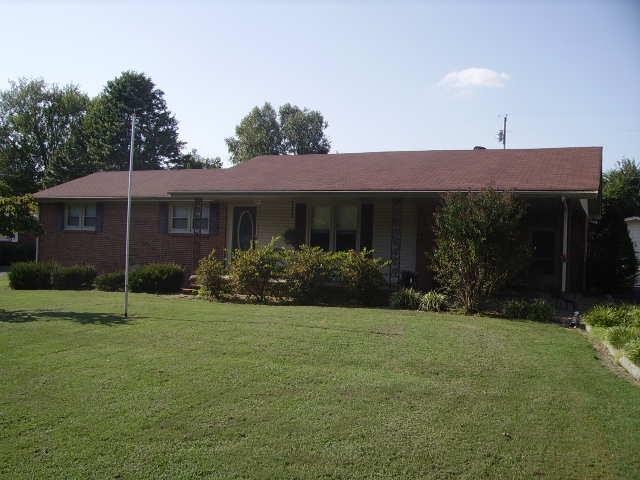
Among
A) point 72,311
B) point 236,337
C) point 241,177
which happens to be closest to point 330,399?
point 236,337

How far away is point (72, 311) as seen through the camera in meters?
11.5


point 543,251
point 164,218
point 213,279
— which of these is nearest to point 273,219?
point 164,218

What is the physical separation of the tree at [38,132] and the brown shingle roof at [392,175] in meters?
28.0

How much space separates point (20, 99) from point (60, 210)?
3528 cm

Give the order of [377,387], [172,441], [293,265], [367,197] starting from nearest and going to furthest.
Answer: [172,441] → [377,387] → [293,265] → [367,197]

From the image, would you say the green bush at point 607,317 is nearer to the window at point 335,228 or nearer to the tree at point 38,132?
the window at point 335,228

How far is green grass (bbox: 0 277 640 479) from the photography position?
4.43m

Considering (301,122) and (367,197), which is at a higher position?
(301,122)

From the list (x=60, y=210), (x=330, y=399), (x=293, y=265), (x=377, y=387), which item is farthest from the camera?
(x=60, y=210)

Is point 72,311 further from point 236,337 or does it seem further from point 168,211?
point 168,211

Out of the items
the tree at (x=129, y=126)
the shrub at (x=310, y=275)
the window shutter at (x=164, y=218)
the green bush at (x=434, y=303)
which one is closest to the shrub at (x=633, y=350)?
the green bush at (x=434, y=303)

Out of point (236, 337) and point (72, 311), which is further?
point (72, 311)

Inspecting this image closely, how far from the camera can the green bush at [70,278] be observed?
17125 mm

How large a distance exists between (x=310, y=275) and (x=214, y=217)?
575 cm
